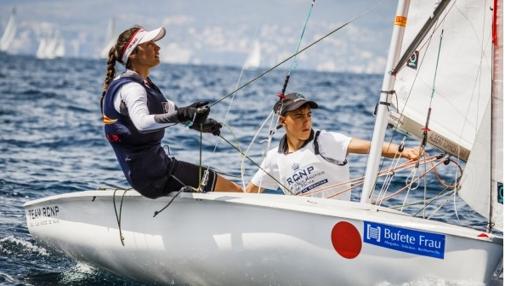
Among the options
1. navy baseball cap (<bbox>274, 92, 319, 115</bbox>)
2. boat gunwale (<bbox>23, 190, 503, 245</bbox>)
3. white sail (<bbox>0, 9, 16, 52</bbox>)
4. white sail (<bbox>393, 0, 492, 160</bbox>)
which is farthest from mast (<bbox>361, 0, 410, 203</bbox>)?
white sail (<bbox>0, 9, 16, 52</bbox>)

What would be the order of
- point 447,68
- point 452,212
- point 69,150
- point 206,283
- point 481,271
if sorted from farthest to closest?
point 69,150
point 452,212
point 447,68
point 206,283
point 481,271

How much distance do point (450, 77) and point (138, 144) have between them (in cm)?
196

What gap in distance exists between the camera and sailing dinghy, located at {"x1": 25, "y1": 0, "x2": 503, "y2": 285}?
3564 mm

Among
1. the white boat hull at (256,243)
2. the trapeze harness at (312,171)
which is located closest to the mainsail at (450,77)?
the trapeze harness at (312,171)

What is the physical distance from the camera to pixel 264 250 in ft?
12.7

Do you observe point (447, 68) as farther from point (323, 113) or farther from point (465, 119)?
point (323, 113)

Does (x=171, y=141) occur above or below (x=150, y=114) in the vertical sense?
below

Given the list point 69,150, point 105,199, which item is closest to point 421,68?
point 105,199

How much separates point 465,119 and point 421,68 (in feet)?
1.36

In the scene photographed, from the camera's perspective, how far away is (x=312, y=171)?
4.57 metres

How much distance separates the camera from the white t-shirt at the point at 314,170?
4559mm

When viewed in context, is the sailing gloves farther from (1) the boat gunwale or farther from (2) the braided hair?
(2) the braided hair

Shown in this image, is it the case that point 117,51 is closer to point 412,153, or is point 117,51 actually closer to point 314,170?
point 314,170

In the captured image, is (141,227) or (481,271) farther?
(141,227)
